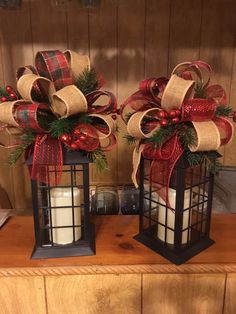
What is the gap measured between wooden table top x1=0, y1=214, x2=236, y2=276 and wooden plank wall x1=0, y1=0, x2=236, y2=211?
24.3 inches

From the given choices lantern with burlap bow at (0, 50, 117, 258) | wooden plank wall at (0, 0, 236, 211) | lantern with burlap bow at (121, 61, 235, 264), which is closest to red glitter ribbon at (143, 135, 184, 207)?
lantern with burlap bow at (121, 61, 235, 264)

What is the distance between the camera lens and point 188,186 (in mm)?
671

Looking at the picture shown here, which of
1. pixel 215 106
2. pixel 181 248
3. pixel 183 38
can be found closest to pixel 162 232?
pixel 181 248

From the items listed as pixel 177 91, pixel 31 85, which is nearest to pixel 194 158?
pixel 177 91

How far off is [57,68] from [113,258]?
0.43m

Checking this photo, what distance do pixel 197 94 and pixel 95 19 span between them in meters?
0.75

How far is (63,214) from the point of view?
0.70 metres

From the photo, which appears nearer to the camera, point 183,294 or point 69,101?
point 69,101

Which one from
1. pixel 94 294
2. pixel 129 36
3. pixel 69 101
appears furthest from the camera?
pixel 129 36

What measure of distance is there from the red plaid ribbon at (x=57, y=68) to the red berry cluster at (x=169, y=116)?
0.20 meters

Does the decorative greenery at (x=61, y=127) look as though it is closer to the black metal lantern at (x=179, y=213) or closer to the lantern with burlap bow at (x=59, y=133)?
the lantern with burlap bow at (x=59, y=133)

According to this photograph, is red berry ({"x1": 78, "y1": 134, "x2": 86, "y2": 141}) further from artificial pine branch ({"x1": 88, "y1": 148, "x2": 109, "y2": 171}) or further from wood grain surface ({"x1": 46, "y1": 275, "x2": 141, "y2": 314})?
wood grain surface ({"x1": 46, "y1": 275, "x2": 141, "y2": 314})

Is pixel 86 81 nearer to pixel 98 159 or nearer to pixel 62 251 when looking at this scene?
pixel 98 159

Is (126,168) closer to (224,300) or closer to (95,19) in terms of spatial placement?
(95,19)
